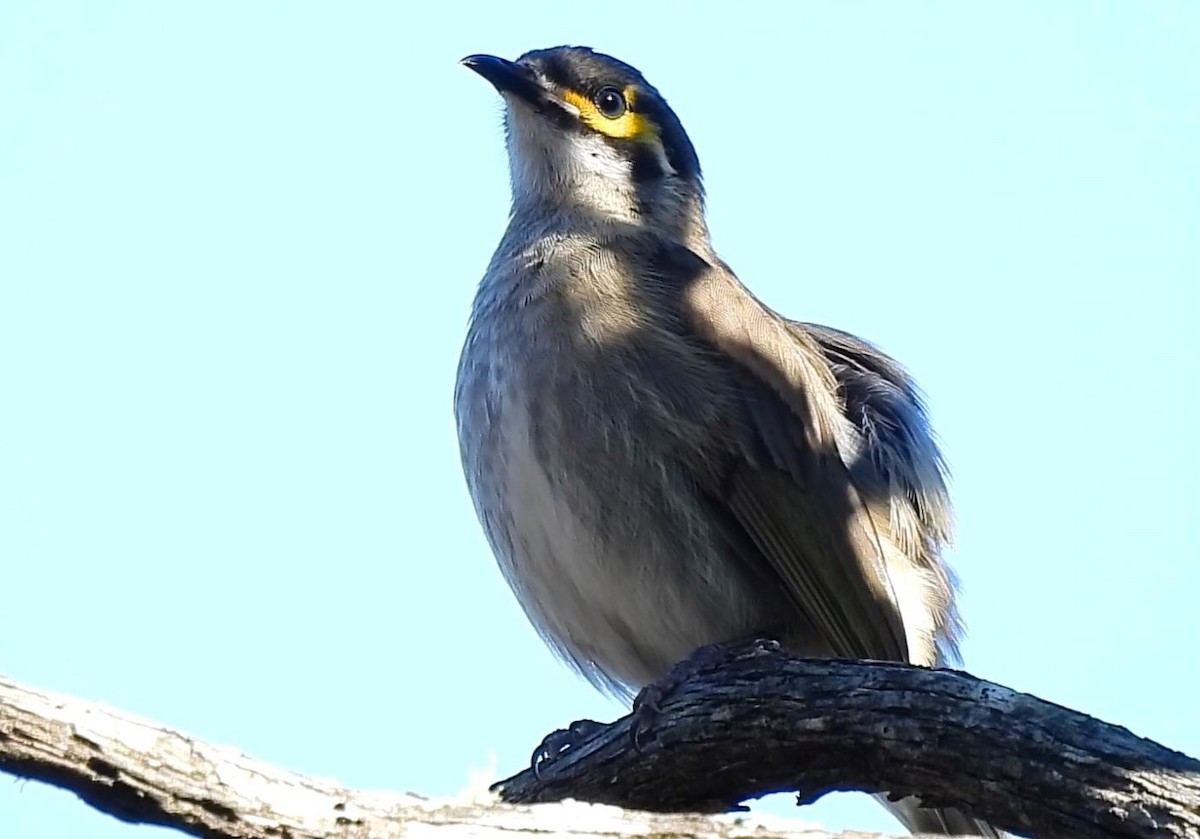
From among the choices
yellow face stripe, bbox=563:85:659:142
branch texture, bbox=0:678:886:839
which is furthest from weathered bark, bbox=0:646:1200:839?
yellow face stripe, bbox=563:85:659:142

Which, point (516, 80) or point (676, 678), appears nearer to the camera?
point (676, 678)

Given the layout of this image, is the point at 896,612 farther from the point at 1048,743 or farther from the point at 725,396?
the point at 1048,743

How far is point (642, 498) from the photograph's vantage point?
4.87 metres

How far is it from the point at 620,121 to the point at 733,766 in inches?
101

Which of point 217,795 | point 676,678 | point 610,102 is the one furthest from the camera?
point 610,102

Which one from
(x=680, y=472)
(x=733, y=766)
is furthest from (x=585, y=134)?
(x=733, y=766)

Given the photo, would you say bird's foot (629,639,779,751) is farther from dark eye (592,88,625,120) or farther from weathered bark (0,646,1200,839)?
dark eye (592,88,625,120)

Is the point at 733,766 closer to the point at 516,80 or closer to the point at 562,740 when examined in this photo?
the point at 562,740

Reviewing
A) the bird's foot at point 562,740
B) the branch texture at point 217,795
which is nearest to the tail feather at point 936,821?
the bird's foot at point 562,740

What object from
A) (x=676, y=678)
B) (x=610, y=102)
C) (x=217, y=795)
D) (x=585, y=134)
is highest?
(x=610, y=102)

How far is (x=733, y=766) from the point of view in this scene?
445 cm

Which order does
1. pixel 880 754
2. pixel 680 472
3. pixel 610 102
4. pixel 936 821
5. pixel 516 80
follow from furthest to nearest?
pixel 610 102
pixel 516 80
pixel 936 821
pixel 680 472
pixel 880 754

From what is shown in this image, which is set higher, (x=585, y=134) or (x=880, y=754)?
(x=585, y=134)

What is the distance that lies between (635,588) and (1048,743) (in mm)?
→ 1383
